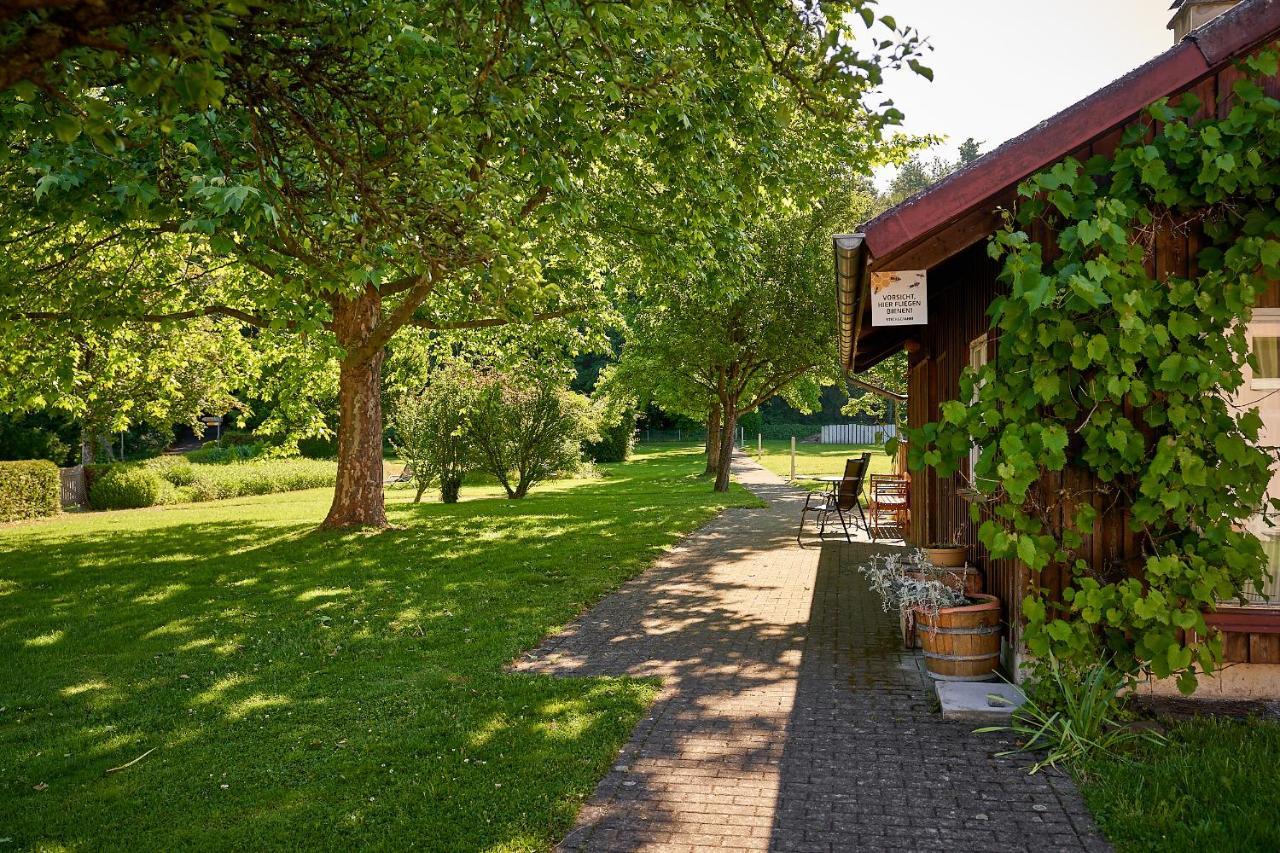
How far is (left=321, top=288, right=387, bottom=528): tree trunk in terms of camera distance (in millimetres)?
15000

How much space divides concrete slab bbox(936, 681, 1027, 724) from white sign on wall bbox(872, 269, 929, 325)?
2475mm

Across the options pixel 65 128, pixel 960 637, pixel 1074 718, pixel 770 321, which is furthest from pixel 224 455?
pixel 1074 718

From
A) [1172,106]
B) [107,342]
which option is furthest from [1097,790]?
[107,342]

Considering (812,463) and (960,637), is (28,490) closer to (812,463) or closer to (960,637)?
(960,637)

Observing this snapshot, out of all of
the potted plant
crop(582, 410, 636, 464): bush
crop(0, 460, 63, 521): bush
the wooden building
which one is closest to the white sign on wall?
the wooden building

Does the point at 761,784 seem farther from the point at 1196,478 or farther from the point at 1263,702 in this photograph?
the point at 1263,702

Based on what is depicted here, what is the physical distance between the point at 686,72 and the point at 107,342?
40.3ft

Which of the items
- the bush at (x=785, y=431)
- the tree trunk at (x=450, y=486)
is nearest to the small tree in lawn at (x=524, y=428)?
the tree trunk at (x=450, y=486)

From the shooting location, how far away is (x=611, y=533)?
A: 1502cm

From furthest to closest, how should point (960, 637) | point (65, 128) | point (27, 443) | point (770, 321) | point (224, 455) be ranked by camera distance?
point (224, 455) → point (27, 443) → point (770, 321) → point (960, 637) → point (65, 128)

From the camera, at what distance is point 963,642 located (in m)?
6.04

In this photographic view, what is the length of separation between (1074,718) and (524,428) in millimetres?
17489

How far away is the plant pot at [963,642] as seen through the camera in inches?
238

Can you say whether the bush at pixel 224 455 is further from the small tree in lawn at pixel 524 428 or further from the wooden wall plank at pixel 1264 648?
the wooden wall plank at pixel 1264 648
